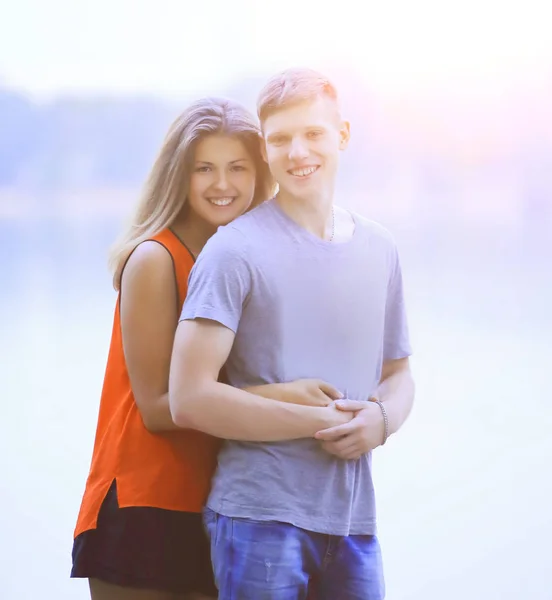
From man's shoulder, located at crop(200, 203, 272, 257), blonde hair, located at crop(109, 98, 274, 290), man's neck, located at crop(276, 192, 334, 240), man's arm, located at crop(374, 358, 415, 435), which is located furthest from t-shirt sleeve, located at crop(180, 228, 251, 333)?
man's arm, located at crop(374, 358, 415, 435)

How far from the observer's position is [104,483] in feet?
6.05

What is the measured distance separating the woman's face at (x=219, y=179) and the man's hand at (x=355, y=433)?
46 centimetres

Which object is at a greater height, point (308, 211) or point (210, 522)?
point (308, 211)

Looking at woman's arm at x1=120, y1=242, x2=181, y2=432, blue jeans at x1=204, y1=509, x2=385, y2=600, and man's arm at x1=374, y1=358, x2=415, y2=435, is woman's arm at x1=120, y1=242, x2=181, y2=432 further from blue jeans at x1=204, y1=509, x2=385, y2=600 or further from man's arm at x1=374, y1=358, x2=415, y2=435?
man's arm at x1=374, y1=358, x2=415, y2=435

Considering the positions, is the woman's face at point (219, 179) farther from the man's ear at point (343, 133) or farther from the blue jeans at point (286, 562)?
the blue jeans at point (286, 562)

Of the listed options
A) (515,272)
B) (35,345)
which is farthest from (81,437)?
(515,272)

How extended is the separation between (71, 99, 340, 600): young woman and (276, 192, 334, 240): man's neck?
6.5 inches

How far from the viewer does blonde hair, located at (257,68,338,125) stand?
169 centimetres

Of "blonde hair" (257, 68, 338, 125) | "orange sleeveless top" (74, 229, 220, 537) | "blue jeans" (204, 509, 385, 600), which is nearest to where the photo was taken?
"blue jeans" (204, 509, 385, 600)

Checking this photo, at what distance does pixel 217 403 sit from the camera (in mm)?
1599

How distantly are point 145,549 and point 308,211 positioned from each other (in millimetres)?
714

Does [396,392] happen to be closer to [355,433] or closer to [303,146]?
[355,433]

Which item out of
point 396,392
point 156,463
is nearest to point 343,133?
point 396,392

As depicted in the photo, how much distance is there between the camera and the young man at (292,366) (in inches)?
63.2
